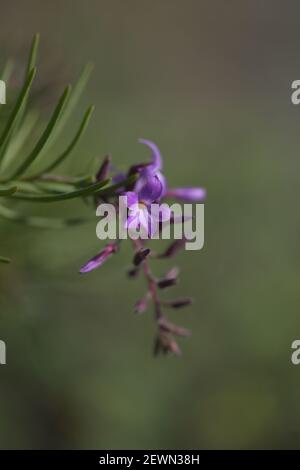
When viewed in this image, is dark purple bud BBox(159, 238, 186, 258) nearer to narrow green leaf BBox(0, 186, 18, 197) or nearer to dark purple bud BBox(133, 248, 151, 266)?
dark purple bud BBox(133, 248, 151, 266)

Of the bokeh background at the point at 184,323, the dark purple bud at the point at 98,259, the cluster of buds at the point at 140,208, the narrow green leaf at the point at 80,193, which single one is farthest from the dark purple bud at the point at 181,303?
the bokeh background at the point at 184,323

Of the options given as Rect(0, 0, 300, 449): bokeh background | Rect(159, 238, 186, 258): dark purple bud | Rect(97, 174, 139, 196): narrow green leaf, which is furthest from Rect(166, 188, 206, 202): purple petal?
Rect(0, 0, 300, 449): bokeh background

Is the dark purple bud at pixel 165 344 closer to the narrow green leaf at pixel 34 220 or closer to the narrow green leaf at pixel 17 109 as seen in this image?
the narrow green leaf at pixel 34 220

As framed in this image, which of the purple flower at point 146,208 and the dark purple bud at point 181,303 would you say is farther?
the dark purple bud at point 181,303

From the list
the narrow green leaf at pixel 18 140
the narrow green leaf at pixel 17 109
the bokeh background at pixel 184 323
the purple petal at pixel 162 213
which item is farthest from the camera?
the bokeh background at pixel 184 323

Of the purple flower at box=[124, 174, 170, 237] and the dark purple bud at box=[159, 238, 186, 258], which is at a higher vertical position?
the purple flower at box=[124, 174, 170, 237]

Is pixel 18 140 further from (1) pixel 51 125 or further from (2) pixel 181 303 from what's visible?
(2) pixel 181 303

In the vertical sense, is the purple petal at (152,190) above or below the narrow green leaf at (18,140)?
below

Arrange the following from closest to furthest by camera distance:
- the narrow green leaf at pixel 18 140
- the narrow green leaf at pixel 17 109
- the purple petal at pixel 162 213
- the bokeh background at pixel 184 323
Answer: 1. the narrow green leaf at pixel 17 109
2. the purple petal at pixel 162 213
3. the narrow green leaf at pixel 18 140
4. the bokeh background at pixel 184 323
